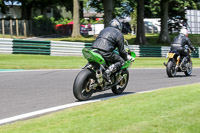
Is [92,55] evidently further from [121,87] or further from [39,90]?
[39,90]

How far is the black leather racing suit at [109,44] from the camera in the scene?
7930mm

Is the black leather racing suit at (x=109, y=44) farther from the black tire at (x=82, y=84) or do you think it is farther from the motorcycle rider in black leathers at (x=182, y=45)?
the motorcycle rider in black leathers at (x=182, y=45)

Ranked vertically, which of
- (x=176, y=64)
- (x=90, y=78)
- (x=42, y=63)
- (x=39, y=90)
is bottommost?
(x=39, y=90)

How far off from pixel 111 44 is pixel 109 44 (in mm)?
67

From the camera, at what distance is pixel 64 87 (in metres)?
10.1

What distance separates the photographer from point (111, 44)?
805 cm

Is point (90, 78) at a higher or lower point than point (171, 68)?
higher

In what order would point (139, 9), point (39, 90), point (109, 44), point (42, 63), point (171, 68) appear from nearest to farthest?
point (109, 44) → point (39, 90) → point (171, 68) → point (42, 63) → point (139, 9)

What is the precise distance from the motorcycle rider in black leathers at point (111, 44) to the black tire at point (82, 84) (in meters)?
0.56

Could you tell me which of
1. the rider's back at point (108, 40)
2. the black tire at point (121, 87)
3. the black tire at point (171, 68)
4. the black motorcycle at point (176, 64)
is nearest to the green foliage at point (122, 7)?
the black motorcycle at point (176, 64)

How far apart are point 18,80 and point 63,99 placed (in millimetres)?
3421

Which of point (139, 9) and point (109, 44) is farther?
point (139, 9)

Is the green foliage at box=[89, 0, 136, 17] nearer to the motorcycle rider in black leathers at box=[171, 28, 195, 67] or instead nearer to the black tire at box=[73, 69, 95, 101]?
the motorcycle rider in black leathers at box=[171, 28, 195, 67]

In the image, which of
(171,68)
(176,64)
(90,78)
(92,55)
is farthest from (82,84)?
(176,64)
